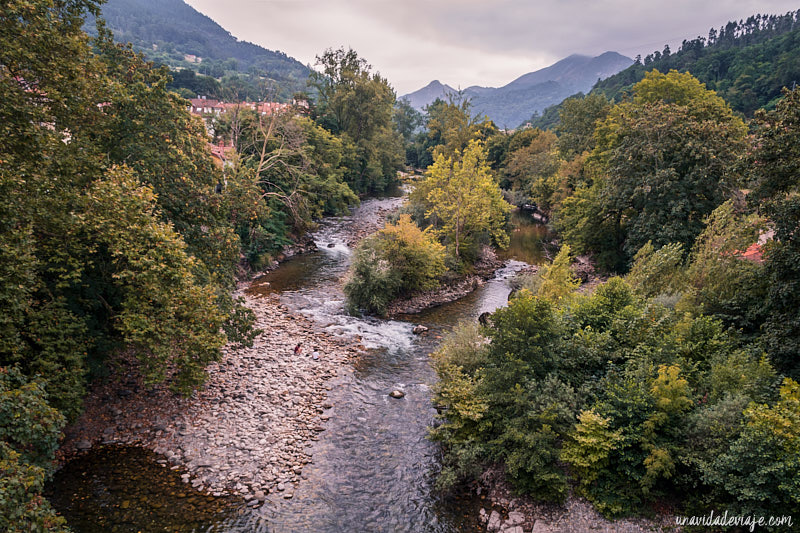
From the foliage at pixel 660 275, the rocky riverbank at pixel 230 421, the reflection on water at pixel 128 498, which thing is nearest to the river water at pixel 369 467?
the reflection on water at pixel 128 498

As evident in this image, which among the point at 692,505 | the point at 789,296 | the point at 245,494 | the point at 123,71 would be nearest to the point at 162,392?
the point at 245,494

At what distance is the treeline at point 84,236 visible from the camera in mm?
7777

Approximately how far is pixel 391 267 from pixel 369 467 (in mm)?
12891

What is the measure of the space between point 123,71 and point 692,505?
21.3 meters

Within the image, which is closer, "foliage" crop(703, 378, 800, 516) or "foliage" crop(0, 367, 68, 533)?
"foliage" crop(0, 367, 68, 533)

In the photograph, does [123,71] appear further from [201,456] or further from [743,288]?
[743,288]

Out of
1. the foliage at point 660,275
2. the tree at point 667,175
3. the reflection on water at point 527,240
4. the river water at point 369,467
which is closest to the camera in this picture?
the river water at point 369,467

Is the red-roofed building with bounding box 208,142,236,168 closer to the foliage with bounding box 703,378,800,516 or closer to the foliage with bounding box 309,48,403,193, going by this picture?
the foliage with bounding box 309,48,403,193

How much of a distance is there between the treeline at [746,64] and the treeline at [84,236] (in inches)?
1653

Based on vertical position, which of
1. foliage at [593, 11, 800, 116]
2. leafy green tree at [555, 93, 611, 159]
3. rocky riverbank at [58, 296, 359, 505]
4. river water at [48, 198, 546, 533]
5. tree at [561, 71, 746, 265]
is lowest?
river water at [48, 198, 546, 533]

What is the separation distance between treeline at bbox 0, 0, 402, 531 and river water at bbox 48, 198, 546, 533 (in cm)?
315

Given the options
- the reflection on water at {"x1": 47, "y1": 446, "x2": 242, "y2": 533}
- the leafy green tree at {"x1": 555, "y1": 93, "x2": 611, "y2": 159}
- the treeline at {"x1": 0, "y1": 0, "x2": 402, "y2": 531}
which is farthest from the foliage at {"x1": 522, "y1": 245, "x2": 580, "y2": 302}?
the leafy green tree at {"x1": 555, "y1": 93, "x2": 611, "y2": 159}

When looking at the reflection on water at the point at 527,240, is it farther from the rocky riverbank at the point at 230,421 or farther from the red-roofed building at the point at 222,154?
the rocky riverbank at the point at 230,421

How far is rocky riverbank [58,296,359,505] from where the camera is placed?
1044 cm
